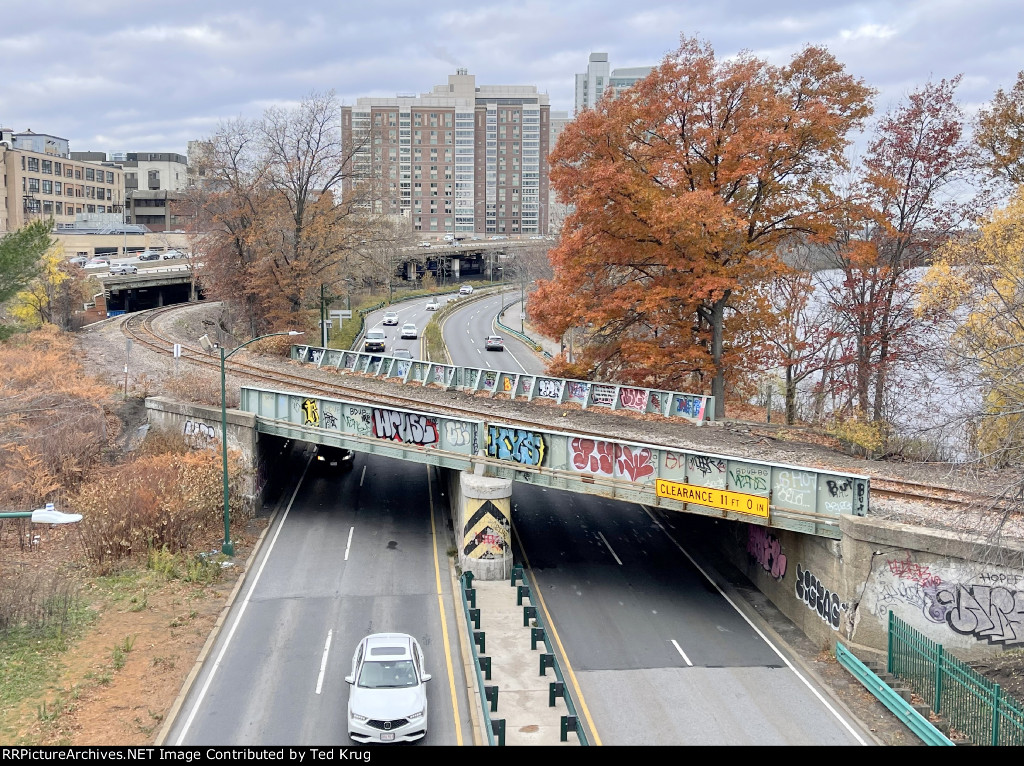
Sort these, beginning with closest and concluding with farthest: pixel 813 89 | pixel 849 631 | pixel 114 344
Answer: pixel 849 631 < pixel 813 89 < pixel 114 344

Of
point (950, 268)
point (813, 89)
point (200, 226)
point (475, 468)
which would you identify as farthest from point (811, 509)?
point (200, 226)

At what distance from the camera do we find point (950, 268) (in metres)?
29.9

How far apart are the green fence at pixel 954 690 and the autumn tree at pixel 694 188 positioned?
15397 mm

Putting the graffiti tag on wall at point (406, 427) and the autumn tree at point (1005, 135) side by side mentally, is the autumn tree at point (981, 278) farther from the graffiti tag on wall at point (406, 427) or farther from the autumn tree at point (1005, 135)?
the graffiti tag on wall at point (406, 427)

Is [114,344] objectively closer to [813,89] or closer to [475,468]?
[475,468]

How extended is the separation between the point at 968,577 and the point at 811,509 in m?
3.77

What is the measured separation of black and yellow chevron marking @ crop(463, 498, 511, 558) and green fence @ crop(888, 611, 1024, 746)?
36.1 feet

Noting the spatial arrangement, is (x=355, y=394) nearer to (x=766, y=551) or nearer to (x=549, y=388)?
(x=549, y=388)

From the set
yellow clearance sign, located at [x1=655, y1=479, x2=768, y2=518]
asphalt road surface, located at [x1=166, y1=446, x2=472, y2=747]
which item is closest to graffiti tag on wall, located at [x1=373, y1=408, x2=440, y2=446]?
asphalt road surface, located at [x1=166, y1=446, x2=472, y2=747]

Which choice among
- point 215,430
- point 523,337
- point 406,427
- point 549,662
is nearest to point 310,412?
point 406,427

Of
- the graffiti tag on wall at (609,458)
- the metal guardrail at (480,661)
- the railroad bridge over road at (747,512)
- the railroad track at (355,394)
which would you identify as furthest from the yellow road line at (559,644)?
the railroad track at (355,394)

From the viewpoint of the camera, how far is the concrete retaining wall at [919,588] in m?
19.5

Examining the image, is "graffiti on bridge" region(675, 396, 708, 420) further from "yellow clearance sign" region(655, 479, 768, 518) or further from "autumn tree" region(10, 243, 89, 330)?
"autumn tree" region(10, 243, 89, 330)

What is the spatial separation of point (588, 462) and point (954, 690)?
35.7 feet
